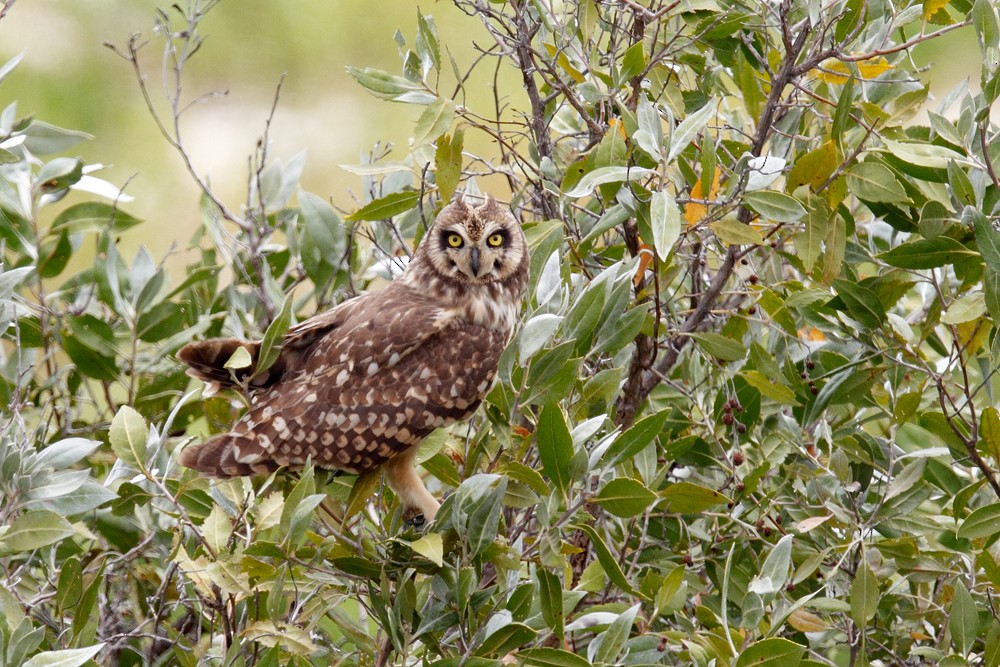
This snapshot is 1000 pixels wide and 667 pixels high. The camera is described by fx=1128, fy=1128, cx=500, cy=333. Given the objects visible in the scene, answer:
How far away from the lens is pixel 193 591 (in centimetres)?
271

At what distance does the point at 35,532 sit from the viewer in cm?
230

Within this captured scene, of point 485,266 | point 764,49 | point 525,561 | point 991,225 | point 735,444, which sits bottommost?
point 525,561

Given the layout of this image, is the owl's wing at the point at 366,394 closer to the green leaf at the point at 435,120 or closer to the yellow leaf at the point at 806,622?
the green leaf at the point at 435,120

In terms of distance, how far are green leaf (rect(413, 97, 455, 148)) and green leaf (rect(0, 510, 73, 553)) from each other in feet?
3.61

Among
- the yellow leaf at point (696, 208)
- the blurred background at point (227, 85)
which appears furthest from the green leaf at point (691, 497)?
the blurred background at point (227, 85)

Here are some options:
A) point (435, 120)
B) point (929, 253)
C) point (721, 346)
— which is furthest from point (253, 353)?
point (929, 253)

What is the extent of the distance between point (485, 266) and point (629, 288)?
3.10 ft

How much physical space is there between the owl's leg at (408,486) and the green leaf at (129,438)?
705 millimetres

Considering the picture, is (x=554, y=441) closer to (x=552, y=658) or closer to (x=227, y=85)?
(x=552, y=658)

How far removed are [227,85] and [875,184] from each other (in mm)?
6998

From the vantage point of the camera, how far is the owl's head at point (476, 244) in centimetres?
312

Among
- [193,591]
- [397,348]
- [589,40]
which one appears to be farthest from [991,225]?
[193,591]

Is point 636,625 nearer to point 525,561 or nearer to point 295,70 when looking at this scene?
point 525,561

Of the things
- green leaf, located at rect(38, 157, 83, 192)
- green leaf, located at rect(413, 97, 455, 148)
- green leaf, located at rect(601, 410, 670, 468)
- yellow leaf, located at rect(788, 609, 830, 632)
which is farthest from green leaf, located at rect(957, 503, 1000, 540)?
green leaf, located at rect(38, 157, 83, 192)
